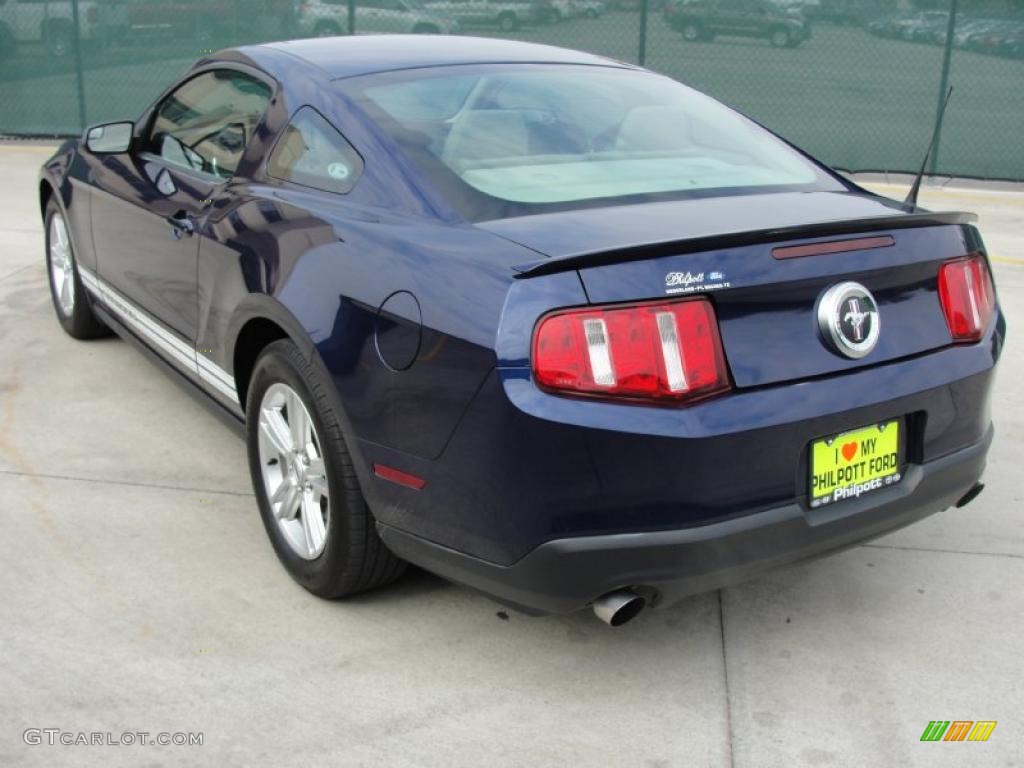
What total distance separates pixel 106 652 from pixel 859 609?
211 centimetres

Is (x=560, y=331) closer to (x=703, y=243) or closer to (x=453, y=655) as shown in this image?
(x=703, y=243)

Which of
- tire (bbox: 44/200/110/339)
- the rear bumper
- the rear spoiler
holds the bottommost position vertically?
tire (bbox: 44/200/110/339)

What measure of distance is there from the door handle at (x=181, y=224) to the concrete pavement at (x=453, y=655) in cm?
90

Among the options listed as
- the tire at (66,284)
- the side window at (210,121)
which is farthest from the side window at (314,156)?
the tire at (66,284)

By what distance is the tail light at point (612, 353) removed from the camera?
8.17ft

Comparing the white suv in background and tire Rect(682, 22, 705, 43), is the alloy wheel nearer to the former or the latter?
tire Rect(682, 22, 705, 43)

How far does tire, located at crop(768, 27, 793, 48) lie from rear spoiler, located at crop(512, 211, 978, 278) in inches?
369

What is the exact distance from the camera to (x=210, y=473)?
14.0 feet

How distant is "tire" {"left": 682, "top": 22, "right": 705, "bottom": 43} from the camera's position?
1178cm

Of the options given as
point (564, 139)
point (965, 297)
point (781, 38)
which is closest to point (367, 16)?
point (781, 38)

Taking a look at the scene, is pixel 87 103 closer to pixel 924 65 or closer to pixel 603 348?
pixel 924 65

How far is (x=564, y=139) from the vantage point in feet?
11.3

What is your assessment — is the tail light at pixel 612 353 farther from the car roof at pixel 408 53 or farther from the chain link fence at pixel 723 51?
the chain link fence at pixel 723 51

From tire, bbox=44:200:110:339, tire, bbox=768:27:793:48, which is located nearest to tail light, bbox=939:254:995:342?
tire, bbox=44:200:110:339
